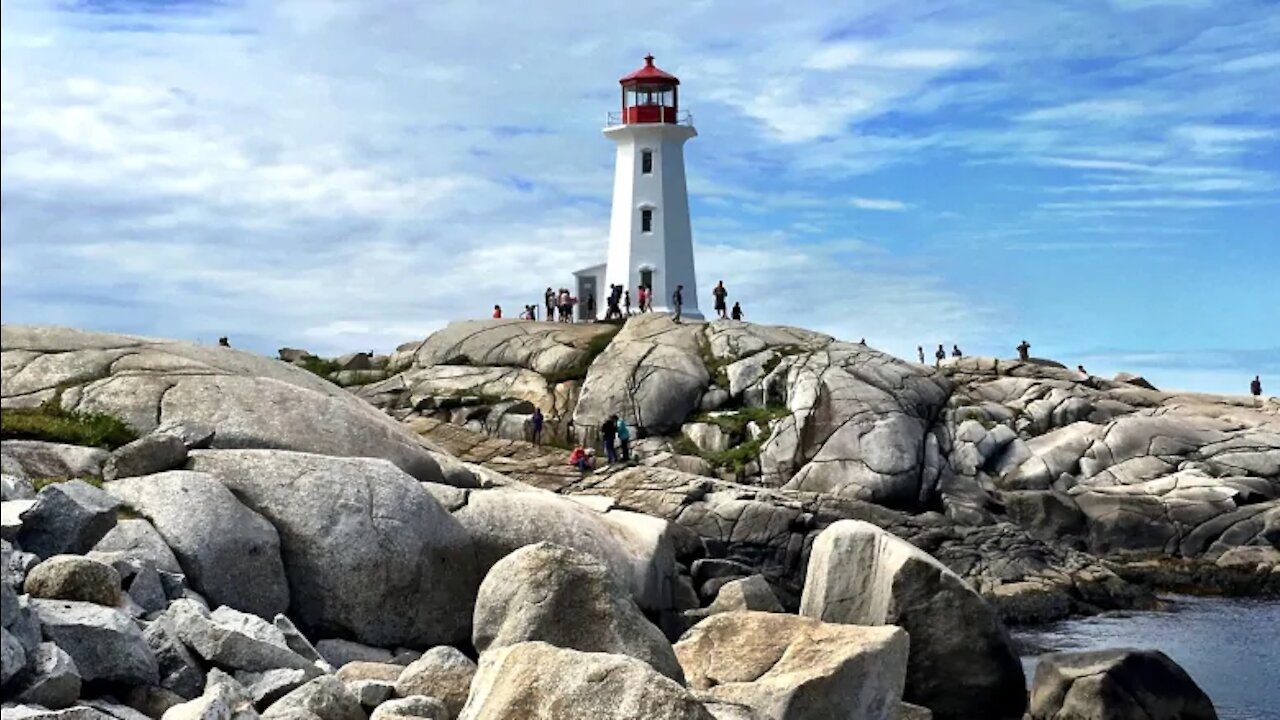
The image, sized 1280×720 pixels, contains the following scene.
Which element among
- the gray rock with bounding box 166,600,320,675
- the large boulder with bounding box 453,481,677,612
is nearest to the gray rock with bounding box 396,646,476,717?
the gray rock with bounding box 166,600,320,675

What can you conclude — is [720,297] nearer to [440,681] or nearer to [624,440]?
[624,440]

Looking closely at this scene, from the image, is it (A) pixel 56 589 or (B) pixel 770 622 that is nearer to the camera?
(A) pixel 56 589

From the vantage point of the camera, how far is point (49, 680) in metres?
10.1

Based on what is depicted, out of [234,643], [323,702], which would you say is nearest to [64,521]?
[234,643]

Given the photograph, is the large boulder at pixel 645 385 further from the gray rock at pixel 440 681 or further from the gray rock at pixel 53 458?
the gray rock at pixel 440 681

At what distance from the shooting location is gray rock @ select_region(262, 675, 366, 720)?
11.5 m

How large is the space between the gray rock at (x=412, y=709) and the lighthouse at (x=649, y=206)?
54.5 meters

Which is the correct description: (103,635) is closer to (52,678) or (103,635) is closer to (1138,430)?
(52,678)

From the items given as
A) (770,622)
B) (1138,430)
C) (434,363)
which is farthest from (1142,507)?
(770,622)

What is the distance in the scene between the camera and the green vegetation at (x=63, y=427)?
19.7 m

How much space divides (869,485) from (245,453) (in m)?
29.1

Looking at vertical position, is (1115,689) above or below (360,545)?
below

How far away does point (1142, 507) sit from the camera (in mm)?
46250

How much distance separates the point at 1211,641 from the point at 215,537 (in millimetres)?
25177
